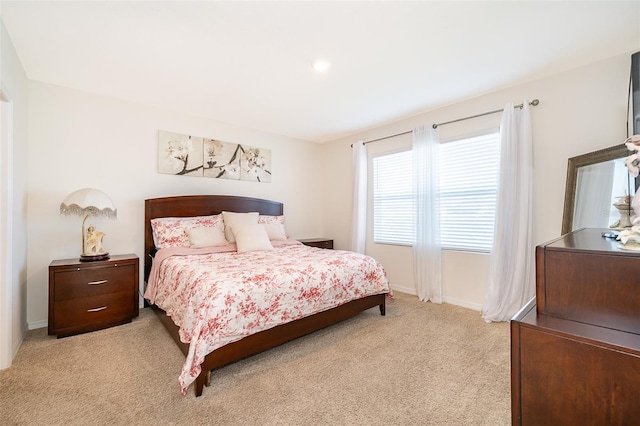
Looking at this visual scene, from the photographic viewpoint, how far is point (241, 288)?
1.87 m

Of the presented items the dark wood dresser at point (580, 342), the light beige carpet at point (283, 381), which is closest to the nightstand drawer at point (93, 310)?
the light beige carpet at point (283, 381)

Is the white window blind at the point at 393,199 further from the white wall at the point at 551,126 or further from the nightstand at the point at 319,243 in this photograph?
the nightstand at the point at 319,243

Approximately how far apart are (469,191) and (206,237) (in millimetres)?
3089

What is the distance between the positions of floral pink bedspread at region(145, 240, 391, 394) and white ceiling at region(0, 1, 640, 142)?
5.73 ft

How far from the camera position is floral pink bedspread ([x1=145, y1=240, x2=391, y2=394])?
1.73 m

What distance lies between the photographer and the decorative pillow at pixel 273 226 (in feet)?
12.4

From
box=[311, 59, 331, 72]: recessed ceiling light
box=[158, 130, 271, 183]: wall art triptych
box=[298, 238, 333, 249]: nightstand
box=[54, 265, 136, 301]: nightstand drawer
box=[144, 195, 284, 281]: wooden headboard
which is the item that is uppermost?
box=[311, 59, 331, 72]: recessed ceiling light

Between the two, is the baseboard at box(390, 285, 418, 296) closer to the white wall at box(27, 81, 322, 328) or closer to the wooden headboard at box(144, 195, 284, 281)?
the wooden headboard at box(144, 195, 284, 281)

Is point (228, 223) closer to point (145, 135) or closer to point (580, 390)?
point (145, 135)

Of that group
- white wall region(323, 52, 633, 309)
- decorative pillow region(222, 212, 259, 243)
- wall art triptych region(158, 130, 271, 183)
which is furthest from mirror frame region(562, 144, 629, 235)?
wall art triptych region(158, 130, 271, 183)

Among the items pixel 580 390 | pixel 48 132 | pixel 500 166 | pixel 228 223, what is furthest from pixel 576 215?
pixel 48 132

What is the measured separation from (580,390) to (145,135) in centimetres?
406

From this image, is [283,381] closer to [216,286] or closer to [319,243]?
[216,286]

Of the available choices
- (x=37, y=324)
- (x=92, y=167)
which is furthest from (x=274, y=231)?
(x=37, y=324)
